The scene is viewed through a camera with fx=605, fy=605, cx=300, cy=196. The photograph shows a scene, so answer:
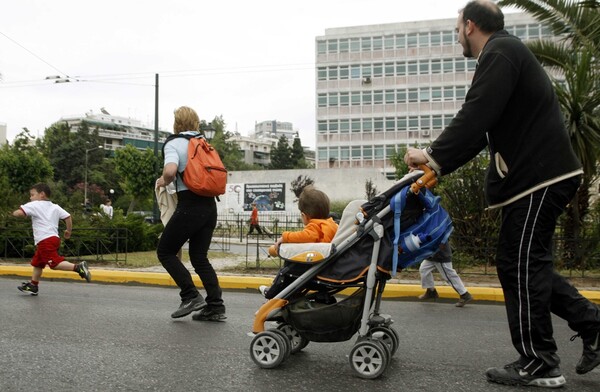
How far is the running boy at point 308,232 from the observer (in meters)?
3.97

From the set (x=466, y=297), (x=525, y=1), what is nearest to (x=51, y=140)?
(x=525, y=1)

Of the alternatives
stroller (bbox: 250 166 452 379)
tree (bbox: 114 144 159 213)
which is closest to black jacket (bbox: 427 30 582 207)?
stroller (bbox: 250 166 452 379)

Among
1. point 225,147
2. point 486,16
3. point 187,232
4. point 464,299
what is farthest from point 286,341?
point 225,147

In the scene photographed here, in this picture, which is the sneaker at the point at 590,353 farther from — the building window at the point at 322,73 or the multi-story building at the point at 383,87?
the building window at the point at 322,73

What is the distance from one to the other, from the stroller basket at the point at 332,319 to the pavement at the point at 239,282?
14.2ft

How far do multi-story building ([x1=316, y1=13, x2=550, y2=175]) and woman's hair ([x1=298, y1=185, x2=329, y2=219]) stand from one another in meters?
58.8

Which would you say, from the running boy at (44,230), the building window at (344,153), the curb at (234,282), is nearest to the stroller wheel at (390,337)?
the curb at (234,282)

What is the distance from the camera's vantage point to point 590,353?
136 inches

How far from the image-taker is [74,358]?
3.93 meters

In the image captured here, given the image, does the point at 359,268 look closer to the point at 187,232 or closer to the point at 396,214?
the point at 396,214

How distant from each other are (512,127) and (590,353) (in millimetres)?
1362

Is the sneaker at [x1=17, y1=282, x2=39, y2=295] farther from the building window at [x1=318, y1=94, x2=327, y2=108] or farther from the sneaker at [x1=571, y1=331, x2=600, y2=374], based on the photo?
the building window at [x1=318, y1=94, x2=327, y2=108]

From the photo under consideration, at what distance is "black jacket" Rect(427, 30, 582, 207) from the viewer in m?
3.33

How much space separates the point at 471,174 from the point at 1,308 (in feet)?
27.7
